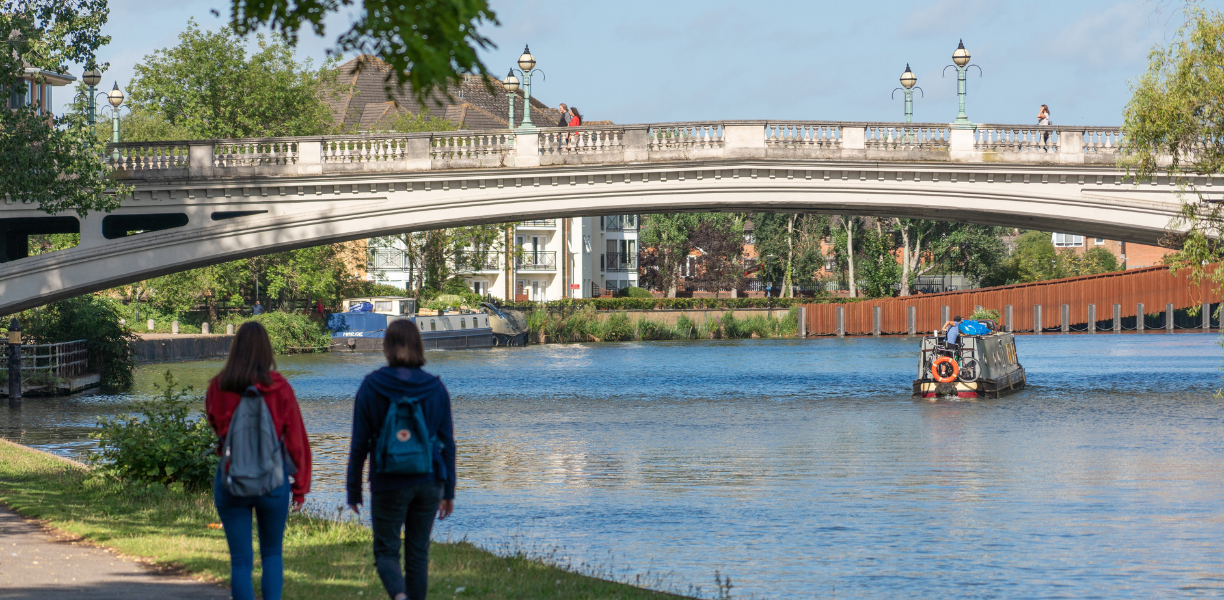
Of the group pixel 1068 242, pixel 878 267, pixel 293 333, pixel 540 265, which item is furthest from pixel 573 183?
pixel 1068 242

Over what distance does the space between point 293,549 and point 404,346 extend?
3666 mm

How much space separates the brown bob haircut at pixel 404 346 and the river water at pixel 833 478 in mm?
4508

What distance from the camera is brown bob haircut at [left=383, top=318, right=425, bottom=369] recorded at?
662 centimetres

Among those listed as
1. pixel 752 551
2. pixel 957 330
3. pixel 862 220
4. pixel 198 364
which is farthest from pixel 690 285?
pixel 752 551

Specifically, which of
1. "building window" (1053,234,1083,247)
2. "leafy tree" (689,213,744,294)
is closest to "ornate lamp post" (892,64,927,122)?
"leafy tree" (689,213,744,294)

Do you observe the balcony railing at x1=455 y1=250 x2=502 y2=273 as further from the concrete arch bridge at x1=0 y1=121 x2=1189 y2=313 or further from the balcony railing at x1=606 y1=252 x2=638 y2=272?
the concrete arch bridge at x1=0 y1=121 x2=1189 y2=313

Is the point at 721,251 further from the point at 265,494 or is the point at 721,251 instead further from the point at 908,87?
the point at 265,494

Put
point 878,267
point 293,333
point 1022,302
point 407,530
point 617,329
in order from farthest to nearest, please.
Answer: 1. point 878,267
2. point 1022,302
3. point 617,329
4. point 293,333
5. point 407,530

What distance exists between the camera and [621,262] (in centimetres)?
10350

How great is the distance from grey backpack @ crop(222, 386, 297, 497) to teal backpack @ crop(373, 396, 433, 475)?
557mm

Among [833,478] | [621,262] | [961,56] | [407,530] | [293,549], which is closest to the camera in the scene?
[407,530]

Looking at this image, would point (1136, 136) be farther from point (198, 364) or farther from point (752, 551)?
point (198, 364)

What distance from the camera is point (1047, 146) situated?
2991cm

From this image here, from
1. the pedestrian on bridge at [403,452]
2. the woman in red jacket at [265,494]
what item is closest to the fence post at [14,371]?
the woman in red jacket at [265,494]
